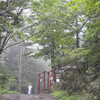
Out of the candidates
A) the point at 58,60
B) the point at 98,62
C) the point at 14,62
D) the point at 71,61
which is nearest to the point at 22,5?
the point at 71,61

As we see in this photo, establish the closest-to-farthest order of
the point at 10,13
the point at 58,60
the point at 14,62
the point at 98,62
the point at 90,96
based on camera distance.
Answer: the point at 90,96 < the point at 10,13 < the point at 98,62 < the point at 58,60 < the point at 14,62

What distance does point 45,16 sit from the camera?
25.1 feet

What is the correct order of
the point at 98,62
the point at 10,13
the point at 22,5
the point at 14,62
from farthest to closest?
the point at 14,62 < the point at 98,62 < the point at 10,13 < the point at 22,5

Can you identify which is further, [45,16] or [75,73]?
[75,73]

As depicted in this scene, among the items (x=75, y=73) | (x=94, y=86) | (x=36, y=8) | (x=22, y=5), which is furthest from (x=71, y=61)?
(x=22, y=5)

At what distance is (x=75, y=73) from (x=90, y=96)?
3616 mm

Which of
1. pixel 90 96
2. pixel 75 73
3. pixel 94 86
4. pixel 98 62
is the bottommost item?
pixel 90 96

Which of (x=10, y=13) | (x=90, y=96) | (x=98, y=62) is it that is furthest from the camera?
(x=98, y=62)

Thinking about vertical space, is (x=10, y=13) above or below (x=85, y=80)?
above

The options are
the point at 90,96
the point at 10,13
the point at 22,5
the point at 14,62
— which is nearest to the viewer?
the point at 90,96

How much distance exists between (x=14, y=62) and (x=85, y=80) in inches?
1014

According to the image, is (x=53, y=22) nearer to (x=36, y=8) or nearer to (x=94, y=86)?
(x=36, y=8)

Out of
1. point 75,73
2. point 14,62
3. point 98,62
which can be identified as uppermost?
point 14,62

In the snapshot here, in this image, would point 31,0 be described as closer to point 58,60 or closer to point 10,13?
point 10,13
